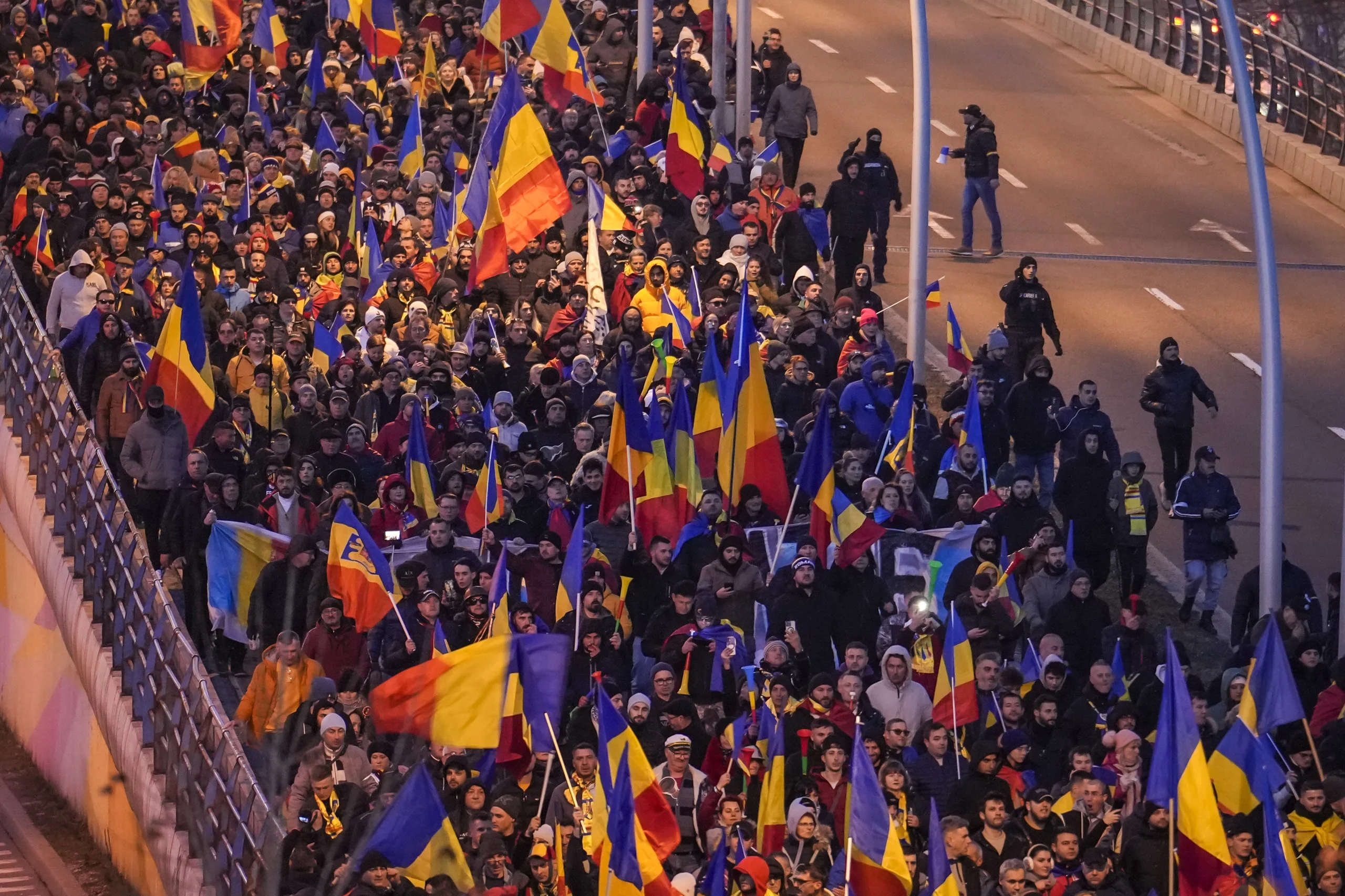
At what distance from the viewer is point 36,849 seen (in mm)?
19703

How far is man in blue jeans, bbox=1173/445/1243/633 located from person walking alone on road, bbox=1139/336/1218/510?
1603 millimetres

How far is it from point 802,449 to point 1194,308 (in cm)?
1061

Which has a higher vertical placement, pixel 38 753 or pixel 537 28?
pixel 537 28

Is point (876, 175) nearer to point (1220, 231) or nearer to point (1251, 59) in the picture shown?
point (1220, 231)

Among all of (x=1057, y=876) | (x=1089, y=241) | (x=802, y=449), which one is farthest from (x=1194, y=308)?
(x=1057, y=876)

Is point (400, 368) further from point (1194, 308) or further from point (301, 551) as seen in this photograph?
point (1194, 308)

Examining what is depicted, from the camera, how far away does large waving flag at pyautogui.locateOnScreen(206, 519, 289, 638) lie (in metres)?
18.6

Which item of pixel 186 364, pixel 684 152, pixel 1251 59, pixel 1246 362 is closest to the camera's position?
pixel 186 364

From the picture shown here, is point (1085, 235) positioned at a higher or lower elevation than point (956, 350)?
lower

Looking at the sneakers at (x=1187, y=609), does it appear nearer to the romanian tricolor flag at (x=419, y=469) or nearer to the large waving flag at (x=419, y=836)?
the romanian tricolor flag at (x=419, y=469)

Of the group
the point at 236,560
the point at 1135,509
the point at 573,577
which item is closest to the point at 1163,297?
the point at 1135,509

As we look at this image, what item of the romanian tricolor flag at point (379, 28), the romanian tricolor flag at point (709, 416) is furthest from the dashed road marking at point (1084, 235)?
the romanian tricolor flag at point (709, 416)

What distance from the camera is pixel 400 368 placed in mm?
20938

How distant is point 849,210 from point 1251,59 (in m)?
12.9
